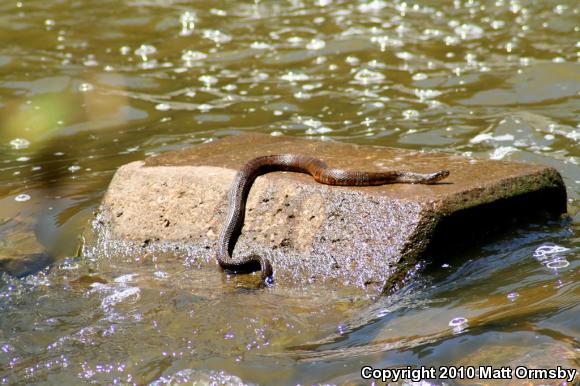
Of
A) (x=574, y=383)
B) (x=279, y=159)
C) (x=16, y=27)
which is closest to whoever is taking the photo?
(x=574, y=383)

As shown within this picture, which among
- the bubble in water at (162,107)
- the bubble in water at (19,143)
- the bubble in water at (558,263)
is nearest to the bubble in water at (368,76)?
the bubble in water at (162,107)

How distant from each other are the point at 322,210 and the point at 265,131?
3457 mm

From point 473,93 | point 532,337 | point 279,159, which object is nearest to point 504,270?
point 532,337

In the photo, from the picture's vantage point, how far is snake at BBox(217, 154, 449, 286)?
19.1ft

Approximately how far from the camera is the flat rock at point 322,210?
5562 mm

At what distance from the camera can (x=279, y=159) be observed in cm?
668

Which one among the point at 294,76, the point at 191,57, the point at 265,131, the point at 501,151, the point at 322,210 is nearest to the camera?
the point at 322,210

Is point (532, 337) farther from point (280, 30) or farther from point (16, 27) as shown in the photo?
point (16, 27)

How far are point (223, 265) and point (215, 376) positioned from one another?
1517mm

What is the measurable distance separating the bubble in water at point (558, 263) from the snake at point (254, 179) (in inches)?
39.0

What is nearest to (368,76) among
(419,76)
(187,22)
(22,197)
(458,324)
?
(419,76)

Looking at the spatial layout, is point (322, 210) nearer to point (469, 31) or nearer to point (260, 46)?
point (260, 46)

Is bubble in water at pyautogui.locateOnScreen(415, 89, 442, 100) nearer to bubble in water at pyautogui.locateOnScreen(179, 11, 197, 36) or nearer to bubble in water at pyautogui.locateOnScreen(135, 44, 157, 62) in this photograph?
bubble in water at pyautogui.locateOnScreen(135, 44, 157, 62)

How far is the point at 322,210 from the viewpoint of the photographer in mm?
5902
